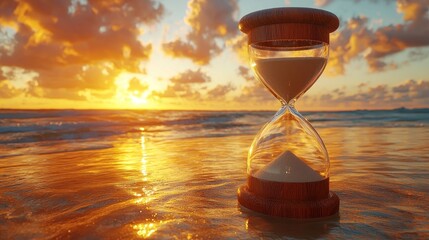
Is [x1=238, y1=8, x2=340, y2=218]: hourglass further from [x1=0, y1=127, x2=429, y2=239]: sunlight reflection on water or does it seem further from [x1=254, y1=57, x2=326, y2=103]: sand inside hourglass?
[x1=0, y1=127, x2=429, y2=239]: sunlight reflection on water

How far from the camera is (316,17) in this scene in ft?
6.17

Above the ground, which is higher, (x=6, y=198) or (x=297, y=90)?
(x=297, y=90)

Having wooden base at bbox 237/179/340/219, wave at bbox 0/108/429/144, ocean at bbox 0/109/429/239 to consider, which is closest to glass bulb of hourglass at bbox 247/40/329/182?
wooden base at bbox 237/179/340/219

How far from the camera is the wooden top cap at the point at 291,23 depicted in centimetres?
187

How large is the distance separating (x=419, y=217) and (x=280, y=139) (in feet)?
2.81

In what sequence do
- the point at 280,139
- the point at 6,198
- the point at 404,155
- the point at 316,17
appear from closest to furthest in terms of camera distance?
the point at 316,17 < the point at 280,139 < the point at 6,198 < the point at 404,155

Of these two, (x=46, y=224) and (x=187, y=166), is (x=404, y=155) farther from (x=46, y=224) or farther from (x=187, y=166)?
(x=46, y=224)

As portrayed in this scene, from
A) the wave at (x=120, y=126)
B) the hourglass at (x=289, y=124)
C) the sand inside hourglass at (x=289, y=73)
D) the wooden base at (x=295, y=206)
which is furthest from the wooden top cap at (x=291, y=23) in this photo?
the wave at (x=120, y=126)

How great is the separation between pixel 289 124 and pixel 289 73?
34 cm

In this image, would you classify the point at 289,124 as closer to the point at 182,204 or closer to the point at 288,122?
the point at 288,122

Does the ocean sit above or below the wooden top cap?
below

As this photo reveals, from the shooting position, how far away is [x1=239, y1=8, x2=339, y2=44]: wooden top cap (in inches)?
73.5

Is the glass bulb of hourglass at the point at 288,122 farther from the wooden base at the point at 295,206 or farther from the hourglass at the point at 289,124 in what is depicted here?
the wooden base at the point at 295,206

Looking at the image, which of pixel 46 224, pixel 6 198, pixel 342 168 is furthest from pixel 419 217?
pixel 6 198
